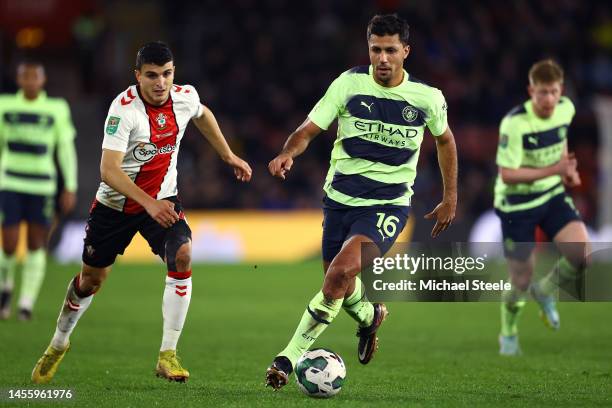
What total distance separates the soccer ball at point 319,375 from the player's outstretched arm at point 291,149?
117 cm

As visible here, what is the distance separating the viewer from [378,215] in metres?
7.63

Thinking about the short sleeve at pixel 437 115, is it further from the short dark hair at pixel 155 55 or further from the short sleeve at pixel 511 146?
the short sleeve at pixel 511 146

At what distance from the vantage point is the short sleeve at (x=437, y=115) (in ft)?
25.1

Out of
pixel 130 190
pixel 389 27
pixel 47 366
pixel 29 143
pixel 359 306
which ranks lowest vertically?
pixel 47 366

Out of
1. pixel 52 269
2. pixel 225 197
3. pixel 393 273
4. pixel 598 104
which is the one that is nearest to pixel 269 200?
pixel 225 197

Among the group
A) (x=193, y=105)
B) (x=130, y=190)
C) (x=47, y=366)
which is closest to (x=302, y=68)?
(x=193, y=105)

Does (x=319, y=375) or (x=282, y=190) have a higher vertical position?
(x=282, y=190)

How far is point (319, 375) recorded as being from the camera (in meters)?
7.09

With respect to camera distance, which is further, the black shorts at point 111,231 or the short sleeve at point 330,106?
the black shorts at point 111,231

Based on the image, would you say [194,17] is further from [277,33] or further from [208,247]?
[208,247]

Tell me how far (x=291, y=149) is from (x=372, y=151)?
61cm

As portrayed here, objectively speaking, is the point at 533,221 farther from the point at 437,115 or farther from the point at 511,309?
the point at 437,115

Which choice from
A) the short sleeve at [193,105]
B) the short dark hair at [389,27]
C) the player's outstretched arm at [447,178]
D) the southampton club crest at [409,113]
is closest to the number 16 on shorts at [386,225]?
the player's outstretched arm at [447,178]

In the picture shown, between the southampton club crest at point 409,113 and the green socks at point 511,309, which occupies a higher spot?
the southampton club crest at point 409,113
